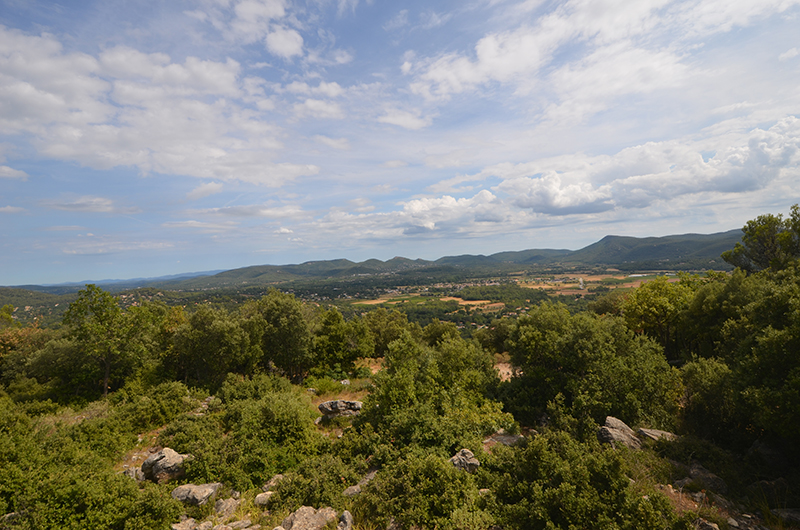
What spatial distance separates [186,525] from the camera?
10688 mm

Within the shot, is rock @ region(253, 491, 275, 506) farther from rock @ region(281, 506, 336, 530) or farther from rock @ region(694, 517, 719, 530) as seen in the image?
rock @ region(694, 517, 719, 530)

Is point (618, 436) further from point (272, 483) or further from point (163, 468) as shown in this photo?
point (163, 468)

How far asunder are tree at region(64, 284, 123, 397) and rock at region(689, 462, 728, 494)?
34.6m

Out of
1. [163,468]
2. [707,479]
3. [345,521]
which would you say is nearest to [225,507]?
[163,468]

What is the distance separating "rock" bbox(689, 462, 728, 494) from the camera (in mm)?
11875

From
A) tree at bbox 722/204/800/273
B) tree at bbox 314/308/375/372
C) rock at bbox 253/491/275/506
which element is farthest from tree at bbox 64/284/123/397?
tree at bbox 722/204/800/273

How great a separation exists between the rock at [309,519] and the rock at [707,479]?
13.6 meters

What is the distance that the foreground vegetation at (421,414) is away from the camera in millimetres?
10148

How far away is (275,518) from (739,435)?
812 inches

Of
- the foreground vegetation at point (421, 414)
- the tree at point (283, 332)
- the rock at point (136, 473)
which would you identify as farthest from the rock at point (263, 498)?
the tree at point (283, 332)

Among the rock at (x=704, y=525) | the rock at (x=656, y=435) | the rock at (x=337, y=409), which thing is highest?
the rock at (x=704, y=525)

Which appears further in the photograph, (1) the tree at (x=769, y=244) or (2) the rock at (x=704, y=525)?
(1) the tree at (x=769, y=244)

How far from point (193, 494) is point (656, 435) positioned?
20578 mm

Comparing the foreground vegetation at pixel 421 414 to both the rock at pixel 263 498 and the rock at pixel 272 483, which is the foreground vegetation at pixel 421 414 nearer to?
the rock at pixel 263 498
